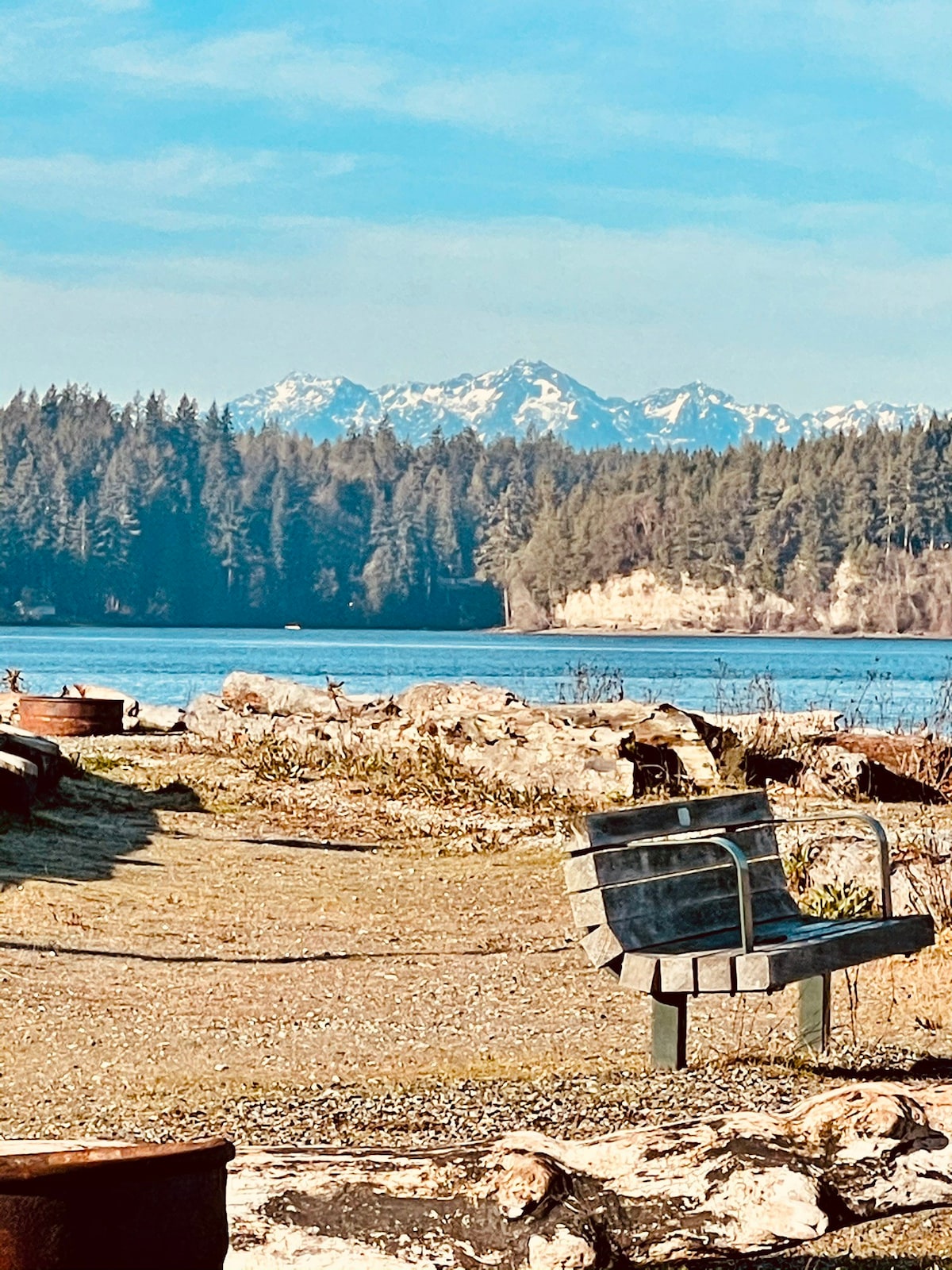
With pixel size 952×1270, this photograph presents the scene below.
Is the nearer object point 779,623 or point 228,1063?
point 228,1063

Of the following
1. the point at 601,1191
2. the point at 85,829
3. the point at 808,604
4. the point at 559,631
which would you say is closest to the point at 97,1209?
the point at 601,1191

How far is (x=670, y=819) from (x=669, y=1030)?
0.85 metres

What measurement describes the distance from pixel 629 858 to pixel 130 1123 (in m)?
1.97

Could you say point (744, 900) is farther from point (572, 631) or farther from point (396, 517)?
point (396, 517)

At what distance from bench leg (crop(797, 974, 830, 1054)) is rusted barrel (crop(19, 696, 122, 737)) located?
14.7 meters

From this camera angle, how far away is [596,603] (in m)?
132

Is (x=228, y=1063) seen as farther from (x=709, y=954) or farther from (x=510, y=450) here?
(x=510, y=450)

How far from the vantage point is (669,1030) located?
6582 millimetres

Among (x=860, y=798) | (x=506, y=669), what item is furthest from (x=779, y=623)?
(x=860, y=798)

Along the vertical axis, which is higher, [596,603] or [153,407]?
[153,407]

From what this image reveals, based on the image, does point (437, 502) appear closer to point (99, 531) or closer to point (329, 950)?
point (99, 531)

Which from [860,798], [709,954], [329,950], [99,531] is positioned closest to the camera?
[709,954]

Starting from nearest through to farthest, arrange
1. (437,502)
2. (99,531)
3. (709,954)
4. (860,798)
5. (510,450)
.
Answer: (709,954) < (860,798) < (99,531) < (437,502) < (510,450)

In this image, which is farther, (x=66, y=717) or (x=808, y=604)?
(x=808, y=604)
